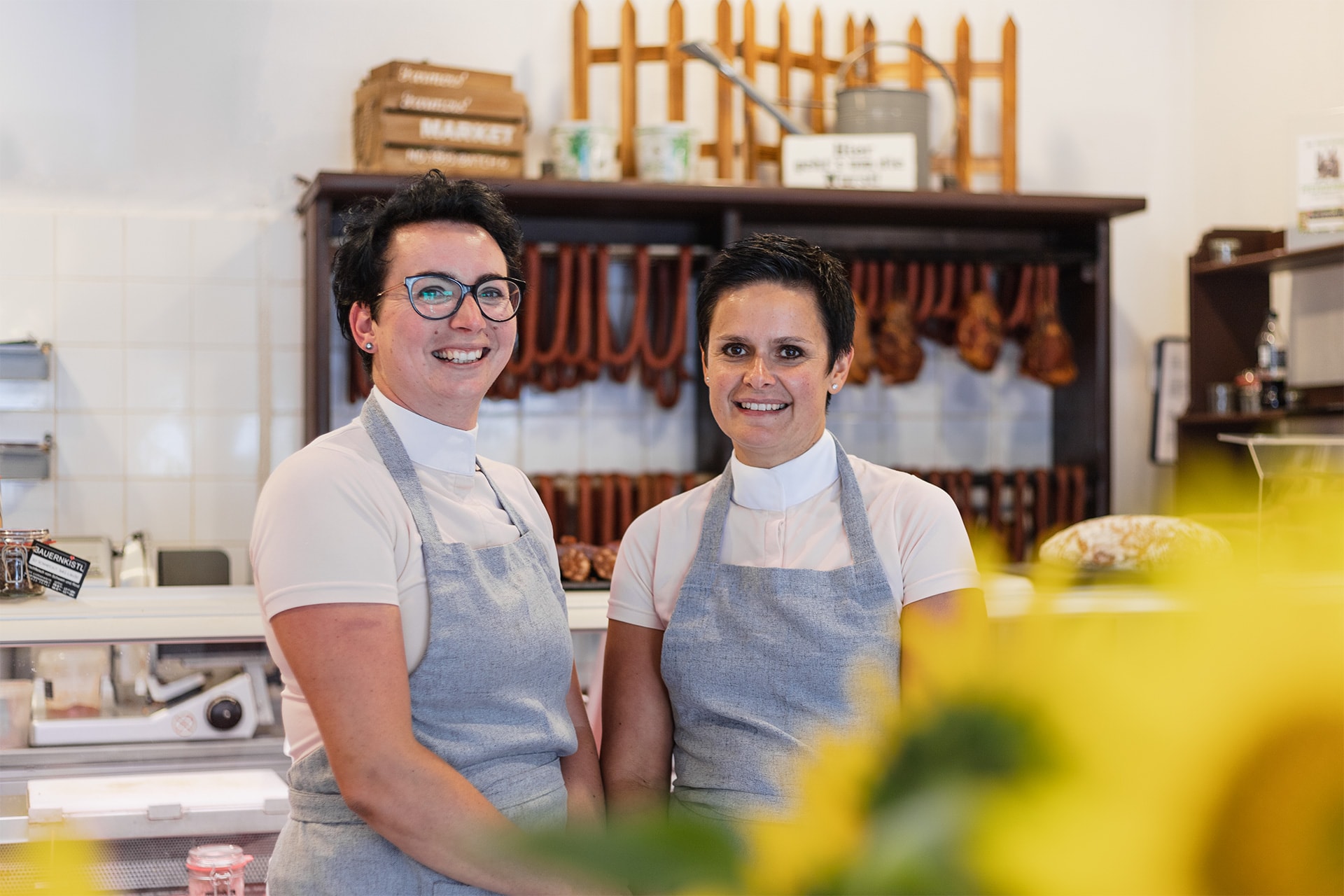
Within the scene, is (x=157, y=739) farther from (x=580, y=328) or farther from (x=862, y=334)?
(x=862, y=334)

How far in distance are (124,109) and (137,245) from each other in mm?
417

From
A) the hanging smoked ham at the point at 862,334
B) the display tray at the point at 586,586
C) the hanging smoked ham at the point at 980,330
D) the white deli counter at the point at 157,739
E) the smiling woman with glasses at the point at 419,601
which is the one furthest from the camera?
the hanging smoked ham at the point at 980,330

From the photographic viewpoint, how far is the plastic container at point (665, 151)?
3.77m

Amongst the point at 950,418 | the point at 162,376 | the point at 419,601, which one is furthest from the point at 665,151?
the point at 419,601

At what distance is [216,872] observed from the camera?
68.6 inches

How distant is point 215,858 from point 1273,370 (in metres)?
3.34

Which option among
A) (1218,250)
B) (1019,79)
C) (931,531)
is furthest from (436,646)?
(1019,79)

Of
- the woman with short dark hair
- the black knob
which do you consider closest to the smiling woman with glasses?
the woman with short dark hair

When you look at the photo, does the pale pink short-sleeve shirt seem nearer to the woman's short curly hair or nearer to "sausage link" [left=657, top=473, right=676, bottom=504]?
the woman's short curly hair

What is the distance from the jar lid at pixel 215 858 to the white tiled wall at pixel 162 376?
220 cm

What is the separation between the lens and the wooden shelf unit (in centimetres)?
→ 362

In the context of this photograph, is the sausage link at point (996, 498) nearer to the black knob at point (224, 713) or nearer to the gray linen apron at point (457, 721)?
the black knob at point (224, 713)

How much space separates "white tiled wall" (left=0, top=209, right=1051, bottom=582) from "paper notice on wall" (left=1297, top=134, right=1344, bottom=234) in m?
2.25

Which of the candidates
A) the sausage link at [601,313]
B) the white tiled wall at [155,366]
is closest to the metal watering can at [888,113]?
the sausage link at [601,313]
